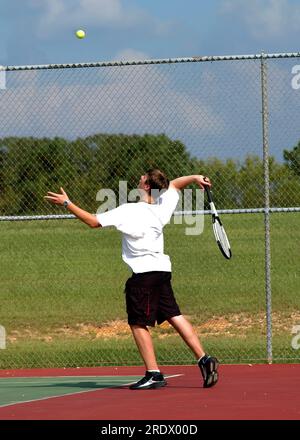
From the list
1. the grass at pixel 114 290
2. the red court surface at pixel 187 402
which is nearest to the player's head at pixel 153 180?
the red court surface at pixel 187 402

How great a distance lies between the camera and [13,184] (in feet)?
50.5

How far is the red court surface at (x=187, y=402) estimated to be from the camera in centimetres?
895

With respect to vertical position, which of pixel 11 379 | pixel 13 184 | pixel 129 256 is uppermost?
pixel 13 184

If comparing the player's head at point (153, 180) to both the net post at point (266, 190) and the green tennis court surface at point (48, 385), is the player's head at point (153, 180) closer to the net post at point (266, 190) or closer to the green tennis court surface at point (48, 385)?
the green tennis court surface at point (48, 385)

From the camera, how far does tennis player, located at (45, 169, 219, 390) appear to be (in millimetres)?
10656

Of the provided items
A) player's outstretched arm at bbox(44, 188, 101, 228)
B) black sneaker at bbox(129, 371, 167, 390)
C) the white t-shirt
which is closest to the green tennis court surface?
black sneaker at bbox(129, 371, 167, 390)

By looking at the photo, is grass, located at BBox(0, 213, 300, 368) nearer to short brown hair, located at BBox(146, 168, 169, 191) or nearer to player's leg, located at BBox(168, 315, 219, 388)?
player's leg, located at BBox(168, 315, 219, 388)

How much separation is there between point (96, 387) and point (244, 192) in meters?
4.69

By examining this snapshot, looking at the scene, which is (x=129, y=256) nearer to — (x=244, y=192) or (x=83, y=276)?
(x=244, y=192)

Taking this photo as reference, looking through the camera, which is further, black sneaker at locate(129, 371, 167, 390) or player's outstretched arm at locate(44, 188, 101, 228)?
black sneaker at locate(129, 371, 167, 390)

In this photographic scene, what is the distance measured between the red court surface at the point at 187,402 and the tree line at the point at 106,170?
345 cm

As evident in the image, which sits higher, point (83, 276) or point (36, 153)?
point (36, 153)

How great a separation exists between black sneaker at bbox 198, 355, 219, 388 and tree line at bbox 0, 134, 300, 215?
459 cm
